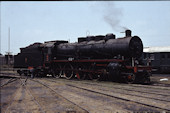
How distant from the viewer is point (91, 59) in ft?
48.2

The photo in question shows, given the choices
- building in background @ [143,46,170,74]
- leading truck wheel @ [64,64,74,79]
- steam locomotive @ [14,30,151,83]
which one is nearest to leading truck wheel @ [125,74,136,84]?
steam locomotive @ [14,30,151,83]

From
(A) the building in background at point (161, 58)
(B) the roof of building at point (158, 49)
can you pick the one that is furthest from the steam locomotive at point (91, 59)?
(B) the roof of building at point (158, 49)

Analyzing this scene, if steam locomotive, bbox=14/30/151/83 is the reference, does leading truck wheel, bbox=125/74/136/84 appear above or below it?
below

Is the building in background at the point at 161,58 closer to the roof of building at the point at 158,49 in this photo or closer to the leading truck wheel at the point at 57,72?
the roof of building at the point at 158,49

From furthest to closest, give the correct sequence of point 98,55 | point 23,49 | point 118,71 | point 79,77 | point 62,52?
point 23,49 < point 62,52 < point 79,77 < point 98,55 < point 118,71

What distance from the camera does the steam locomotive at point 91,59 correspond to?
1220cm

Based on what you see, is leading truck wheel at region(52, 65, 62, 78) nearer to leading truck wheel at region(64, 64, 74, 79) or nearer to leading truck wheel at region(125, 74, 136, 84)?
leading truck wheel at region(64, 64, 74, 79)

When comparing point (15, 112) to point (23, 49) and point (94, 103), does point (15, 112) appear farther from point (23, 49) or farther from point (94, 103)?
point (23, 49)

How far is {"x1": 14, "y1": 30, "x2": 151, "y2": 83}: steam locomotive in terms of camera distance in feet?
40.0

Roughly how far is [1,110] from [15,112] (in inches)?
24.4

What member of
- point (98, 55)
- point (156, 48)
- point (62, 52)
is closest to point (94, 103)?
point (98, 55)

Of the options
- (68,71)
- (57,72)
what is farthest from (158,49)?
(57,72)

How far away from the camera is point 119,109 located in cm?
553

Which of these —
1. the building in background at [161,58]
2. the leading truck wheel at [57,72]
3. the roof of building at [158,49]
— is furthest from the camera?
the roof of building at [158,49]
